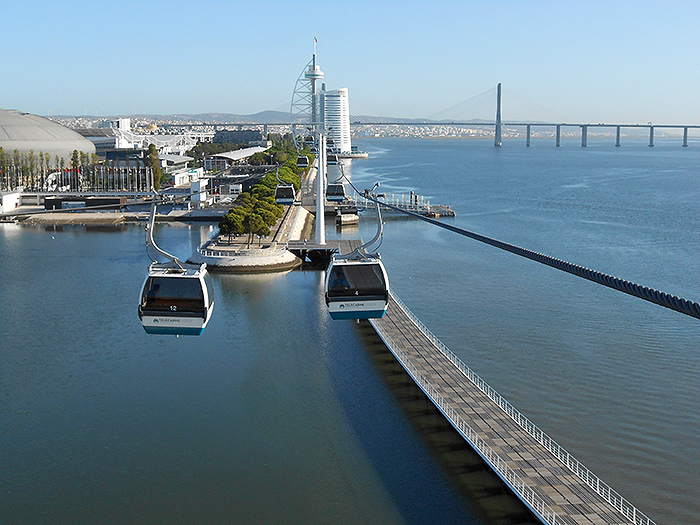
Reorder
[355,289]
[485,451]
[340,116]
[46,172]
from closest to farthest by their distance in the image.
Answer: [355,289] < [485,451] < [46,172] < [340,116]

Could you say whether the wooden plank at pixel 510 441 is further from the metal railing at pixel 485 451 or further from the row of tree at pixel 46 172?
the row of tree at pixel 46 172

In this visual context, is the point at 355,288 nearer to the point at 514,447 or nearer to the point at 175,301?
the point at 175,301

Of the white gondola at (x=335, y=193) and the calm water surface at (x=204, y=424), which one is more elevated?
the white gondola at (x=335, y=193)

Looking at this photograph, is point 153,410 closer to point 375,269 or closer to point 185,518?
point 185,518

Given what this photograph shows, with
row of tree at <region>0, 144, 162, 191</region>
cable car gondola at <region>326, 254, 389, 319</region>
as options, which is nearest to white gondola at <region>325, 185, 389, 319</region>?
cable car gondola at <region>326, 254, 389, 319</region>

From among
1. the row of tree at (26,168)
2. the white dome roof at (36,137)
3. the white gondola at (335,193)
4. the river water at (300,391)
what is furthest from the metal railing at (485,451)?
the white dome roof at (36,137)

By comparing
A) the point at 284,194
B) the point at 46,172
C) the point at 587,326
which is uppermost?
the point at 46,172

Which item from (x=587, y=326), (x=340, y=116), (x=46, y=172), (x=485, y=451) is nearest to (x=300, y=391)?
(x=485, y=451)
